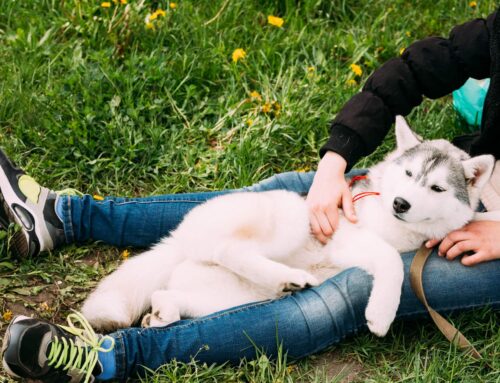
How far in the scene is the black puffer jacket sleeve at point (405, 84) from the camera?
328cm

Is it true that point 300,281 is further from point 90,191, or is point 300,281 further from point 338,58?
point 338,58

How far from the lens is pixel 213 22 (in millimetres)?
4723

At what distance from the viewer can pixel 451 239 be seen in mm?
2941

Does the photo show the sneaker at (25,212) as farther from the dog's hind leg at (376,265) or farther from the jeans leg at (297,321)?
the dog's hind leg at (376,265)

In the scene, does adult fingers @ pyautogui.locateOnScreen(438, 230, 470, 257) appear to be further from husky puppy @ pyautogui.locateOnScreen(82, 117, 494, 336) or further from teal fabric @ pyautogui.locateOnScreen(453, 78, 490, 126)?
teal fabric @ pyautogui.locateOnScreen(453, 78, 490, 126)

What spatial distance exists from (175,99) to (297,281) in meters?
1.96

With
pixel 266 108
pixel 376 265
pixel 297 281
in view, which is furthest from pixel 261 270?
pixel 266 108

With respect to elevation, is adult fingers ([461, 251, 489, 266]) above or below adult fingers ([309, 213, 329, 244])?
below

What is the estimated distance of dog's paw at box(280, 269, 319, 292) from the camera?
2.75 m

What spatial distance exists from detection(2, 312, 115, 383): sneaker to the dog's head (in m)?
1.42

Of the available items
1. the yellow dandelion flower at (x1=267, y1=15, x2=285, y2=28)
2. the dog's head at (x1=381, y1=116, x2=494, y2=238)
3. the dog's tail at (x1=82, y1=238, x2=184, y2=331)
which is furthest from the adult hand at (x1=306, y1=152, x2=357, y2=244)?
the yellow dandelion flower at (x1=267, y1=15, x2=285, y2=28)

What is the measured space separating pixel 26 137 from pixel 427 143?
2384 mm

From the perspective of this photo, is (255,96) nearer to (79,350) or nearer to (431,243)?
(431,243)

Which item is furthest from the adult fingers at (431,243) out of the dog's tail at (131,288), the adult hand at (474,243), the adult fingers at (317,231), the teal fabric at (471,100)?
the teal fabric at (471,100)
